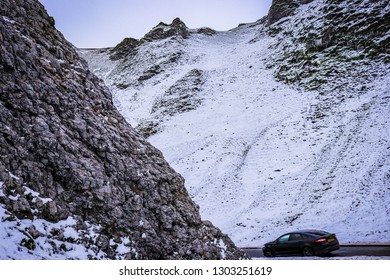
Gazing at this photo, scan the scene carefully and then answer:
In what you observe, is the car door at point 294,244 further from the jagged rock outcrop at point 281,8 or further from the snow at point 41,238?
the jagged rock outcrop at point 281,8

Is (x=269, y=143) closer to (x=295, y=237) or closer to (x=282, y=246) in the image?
(x=282, y=246)

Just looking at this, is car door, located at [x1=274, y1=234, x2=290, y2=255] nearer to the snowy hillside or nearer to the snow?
the snowy hillside

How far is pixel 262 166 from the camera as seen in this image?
85.6 feet

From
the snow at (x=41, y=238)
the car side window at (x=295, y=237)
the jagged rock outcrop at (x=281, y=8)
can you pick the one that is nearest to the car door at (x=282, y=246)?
the car side window at (x=295, y=237)

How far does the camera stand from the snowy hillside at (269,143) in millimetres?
19016

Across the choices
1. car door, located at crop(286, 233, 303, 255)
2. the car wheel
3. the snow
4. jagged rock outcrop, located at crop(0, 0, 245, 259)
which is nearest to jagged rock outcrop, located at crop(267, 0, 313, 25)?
car door, located at crop(286, 233, 303, 255)

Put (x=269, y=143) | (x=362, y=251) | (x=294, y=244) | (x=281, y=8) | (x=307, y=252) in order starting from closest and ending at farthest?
1. (x=362, y=251)
2. (x=307, y=252)
3. (x=294, y=244)
4. (x=269, y=143)
5. (x=281, y=8)

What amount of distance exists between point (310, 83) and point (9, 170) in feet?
114

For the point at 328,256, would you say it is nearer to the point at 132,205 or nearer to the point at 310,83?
the point at 132,205

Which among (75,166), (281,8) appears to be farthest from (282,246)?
(281,8)

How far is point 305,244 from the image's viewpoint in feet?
43.3

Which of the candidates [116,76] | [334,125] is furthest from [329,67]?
[116,76]

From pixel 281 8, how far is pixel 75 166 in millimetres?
62017

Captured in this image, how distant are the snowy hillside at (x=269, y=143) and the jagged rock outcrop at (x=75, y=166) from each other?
34.3 ft
